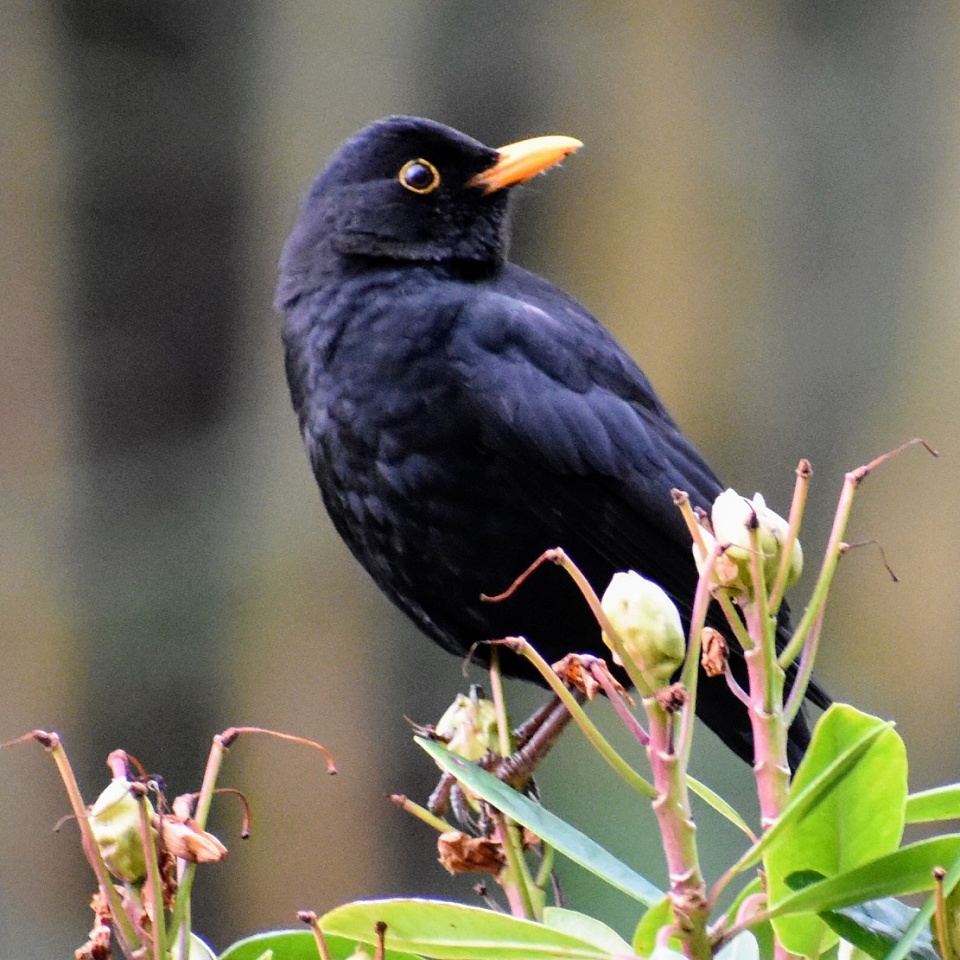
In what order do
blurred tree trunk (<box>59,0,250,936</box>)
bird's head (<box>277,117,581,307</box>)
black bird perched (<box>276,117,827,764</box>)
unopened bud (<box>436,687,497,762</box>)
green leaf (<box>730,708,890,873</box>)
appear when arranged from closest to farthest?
green leaf (<box>730,708,890,873</box>) < unopened bud (<box>436,687,497,762</box>) < black bird perched (<box>276,117,827,764</box>) < bird's head (<box>277,117,581,307</box>) < blurred tree trunk (<box>59,0,250,936</box>)

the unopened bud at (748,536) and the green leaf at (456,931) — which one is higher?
the unopened bud at (748,536)

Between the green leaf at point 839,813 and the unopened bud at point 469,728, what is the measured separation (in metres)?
0.42

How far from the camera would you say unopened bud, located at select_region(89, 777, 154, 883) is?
1029mm

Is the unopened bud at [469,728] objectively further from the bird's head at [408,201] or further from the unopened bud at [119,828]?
the bird's head at [408,201]

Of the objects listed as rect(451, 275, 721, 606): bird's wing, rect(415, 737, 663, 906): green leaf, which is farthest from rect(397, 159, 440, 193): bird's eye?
rect(415, 737, 663, 906): green leaf

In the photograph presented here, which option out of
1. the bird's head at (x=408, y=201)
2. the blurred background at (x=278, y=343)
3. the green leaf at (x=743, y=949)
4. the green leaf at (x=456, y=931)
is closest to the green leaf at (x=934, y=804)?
the green leaf at (x=743, y=949)

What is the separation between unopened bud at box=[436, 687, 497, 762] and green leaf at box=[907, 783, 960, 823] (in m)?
0.44

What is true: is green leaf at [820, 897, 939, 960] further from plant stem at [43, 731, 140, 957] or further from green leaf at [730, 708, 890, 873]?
plant stem at [43, 731, 140, 957]

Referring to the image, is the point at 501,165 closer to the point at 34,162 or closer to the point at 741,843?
the point at 741,843

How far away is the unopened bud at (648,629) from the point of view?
995 mm

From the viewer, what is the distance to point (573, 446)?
2.68 metres

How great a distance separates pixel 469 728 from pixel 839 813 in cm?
46

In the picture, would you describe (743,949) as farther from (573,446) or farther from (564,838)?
(573,446)

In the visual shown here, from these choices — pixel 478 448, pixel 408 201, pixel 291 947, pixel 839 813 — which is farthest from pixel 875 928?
pixel 408 201
